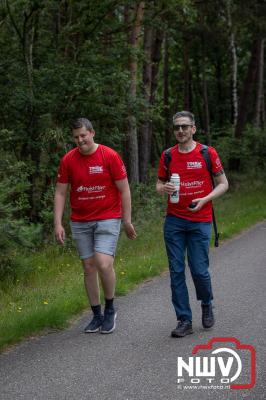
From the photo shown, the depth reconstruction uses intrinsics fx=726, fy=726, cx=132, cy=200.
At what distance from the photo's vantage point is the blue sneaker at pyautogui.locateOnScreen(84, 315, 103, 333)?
719cm

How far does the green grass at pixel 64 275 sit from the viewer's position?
7.50m

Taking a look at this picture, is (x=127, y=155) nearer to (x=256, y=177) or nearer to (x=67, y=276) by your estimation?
(x=256, y=177)

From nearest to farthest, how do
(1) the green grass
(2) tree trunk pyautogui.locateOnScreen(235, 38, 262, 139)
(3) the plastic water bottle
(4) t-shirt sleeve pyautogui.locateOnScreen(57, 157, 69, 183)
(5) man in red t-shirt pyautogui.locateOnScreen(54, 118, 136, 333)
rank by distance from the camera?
(3) the plastic water bottle → (5) man in red t-shirt pyautogui.locateOnScreen(54, 118, 136, 333) → (4) t-shirt sleeve pyautogui.locateOnScreen(57, 157, 69, 183) → (1) the green grass → (2) tree trunk pyautogui.locateOnScreen(235, 38, 262, 139)

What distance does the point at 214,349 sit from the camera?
6367 millimetres

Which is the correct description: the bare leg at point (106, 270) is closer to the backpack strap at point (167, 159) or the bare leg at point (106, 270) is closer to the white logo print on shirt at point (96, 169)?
the white logo print on shirt at point (96, 169)

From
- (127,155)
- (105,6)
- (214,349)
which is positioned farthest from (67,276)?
(127,155)

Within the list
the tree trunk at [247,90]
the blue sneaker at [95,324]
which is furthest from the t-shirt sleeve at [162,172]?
the tree trunk at [247,90]

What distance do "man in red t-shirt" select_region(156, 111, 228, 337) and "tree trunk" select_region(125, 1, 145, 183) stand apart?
8.08m

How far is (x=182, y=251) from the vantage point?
716cm

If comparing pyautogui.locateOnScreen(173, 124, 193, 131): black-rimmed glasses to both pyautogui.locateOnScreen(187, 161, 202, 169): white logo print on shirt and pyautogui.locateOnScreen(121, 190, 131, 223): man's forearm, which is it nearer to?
pyautogui.locateOnScreen(187, 161, 202, 169): white logo print on shirt

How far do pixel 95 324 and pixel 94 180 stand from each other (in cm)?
146

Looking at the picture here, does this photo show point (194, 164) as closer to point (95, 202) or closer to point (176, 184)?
point (176, 184)

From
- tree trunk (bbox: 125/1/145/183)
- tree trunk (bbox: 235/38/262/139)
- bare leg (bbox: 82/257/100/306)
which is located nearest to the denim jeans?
bare leg (bbox: 82/257/100/306)

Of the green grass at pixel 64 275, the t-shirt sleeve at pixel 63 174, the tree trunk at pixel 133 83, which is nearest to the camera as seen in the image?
the t-shirt sleeve at pixel 63 174
